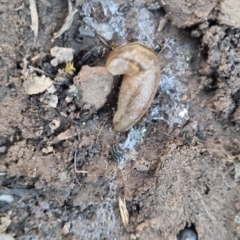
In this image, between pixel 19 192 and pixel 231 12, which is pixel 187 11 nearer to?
pixel 231 12

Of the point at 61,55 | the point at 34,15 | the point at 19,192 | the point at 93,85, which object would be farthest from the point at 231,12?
the point at 19,192

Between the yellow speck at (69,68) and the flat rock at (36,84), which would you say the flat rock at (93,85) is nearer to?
the yellow speck at (69,68)

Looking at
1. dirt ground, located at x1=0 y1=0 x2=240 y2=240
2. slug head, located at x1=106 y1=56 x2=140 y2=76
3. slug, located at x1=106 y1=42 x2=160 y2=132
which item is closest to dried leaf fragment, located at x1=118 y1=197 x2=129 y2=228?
dirt ground, located at x1=0 y1=0 x2=240 y2=240

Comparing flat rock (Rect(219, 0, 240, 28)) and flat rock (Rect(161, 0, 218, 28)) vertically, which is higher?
flat rock (Rect(219, 0, 240, 28))

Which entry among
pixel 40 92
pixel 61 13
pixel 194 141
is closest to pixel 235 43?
pixel 194 141

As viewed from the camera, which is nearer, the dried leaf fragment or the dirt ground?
the dirt ground

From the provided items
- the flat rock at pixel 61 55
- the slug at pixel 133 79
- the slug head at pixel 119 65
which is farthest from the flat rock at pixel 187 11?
the flat rock at pixel 61 55

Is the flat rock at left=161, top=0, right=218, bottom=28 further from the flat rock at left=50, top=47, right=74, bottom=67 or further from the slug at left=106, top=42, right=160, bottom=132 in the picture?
the flat rock at left=50, top=47, right=74, bottom=67
